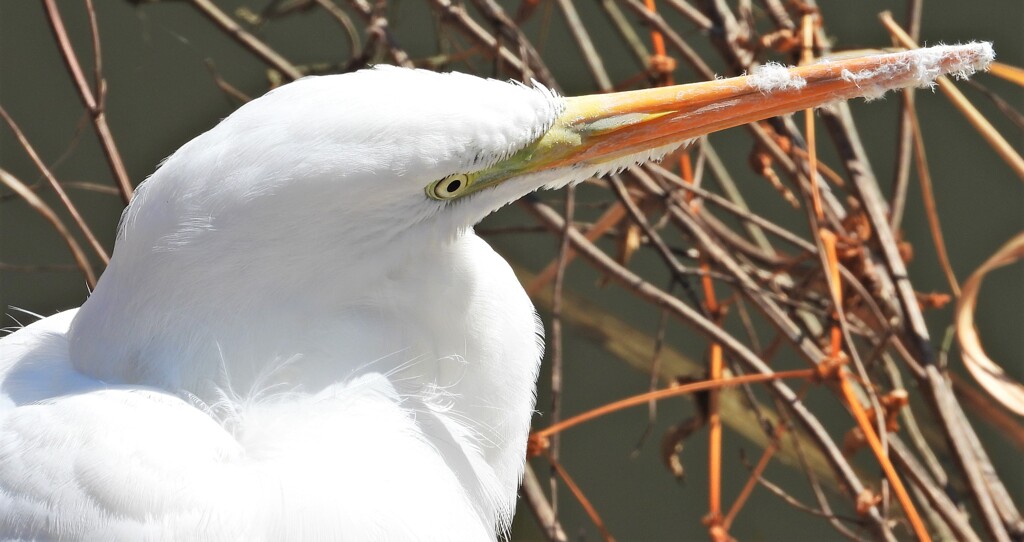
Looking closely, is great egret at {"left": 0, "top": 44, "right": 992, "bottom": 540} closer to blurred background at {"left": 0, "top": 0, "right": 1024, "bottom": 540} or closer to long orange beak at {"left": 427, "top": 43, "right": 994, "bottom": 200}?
long orange beak at {"left": 427, "top": 43, "right": 994, "bottom": 200}

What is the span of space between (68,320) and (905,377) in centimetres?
186

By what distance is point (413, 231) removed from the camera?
0.93m

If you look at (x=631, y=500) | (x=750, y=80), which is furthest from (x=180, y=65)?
(x=750, y=80)

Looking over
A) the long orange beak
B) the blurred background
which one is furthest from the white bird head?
the blurred background

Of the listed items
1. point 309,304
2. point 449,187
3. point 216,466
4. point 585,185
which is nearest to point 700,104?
point 449,187

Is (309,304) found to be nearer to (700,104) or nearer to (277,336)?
(277,336)

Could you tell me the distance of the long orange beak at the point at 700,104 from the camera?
933 mm

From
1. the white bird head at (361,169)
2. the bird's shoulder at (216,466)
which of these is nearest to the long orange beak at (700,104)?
the white bird head at (361,169)

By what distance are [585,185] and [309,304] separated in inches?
62.4

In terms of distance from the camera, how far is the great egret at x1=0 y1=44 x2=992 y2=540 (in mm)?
857

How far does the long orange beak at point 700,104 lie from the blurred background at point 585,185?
3.64 ft

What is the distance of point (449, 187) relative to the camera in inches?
36.2

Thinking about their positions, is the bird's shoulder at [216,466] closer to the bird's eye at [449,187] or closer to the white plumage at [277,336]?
the white plumage at [277,336]

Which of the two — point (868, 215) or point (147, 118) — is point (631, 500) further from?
point (147, 118)
